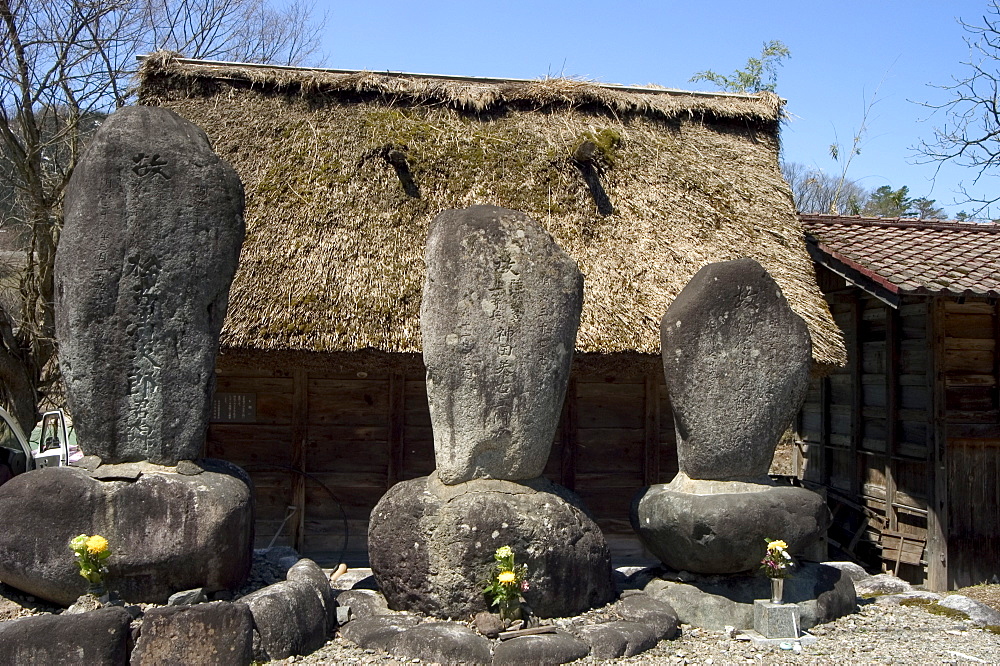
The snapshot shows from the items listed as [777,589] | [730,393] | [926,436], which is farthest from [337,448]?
[926,436]

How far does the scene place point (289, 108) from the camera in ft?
28.9

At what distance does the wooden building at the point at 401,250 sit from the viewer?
7168 millimetres

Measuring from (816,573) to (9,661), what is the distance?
4440mm

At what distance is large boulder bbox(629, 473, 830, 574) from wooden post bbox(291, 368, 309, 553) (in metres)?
3.95

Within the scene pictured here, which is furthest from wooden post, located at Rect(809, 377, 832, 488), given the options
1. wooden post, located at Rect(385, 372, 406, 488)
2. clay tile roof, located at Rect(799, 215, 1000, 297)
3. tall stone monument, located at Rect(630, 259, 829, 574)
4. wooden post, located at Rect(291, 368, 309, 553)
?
wooden post, located at Rect(291, 368, 309, 553)

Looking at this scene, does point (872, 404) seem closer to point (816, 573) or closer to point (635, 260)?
point (635, 260)

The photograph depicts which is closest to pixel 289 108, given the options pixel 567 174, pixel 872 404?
pixel 567 174

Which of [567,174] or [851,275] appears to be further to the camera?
[567,174]

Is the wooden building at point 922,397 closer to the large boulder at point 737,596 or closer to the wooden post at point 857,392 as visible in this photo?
the wooden post at point 857,392

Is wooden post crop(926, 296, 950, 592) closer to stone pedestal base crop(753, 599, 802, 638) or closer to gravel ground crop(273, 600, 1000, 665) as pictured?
gravel ground crop(273, 600, 1000, 665)

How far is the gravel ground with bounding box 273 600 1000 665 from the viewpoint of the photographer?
437 cm

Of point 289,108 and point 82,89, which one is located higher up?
point 82,89

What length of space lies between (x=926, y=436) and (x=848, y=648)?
152 inches

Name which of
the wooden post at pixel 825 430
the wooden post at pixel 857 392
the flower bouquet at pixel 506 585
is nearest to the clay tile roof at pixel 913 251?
the wooden post at pixel 857 392
